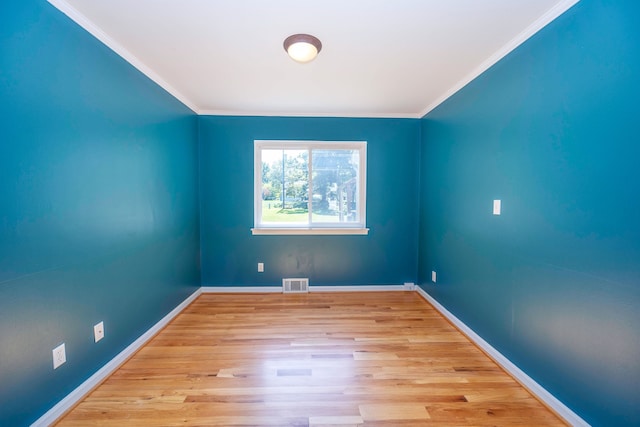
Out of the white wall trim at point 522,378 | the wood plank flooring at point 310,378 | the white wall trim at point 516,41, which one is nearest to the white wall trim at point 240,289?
the wood plank flooring at point 310,378

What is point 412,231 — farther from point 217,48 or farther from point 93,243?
point 93,243

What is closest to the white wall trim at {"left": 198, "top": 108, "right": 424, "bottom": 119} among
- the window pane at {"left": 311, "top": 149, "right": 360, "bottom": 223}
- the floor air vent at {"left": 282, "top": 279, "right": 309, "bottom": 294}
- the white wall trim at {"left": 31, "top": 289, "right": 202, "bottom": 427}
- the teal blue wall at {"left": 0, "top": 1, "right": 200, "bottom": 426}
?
the window pane at {"left": 311, "top": 149, "right": 360, "bottom": 223}

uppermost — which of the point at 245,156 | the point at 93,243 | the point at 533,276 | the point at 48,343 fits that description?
the point at 245,156

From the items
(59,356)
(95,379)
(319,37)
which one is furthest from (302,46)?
(95,379)

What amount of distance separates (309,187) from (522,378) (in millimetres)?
2726

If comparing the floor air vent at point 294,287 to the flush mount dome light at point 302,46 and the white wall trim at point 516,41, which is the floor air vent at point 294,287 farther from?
the white wall trim at point 516,41

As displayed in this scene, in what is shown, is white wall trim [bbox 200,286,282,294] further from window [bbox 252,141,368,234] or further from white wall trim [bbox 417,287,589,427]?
white wall trim [bbox 417,287,589,427]

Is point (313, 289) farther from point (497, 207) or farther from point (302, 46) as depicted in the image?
point (302, 46)

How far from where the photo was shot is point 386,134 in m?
3.46

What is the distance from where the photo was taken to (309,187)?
3.49 m

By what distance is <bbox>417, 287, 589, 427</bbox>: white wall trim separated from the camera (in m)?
1.46

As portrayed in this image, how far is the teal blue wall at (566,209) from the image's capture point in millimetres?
1214

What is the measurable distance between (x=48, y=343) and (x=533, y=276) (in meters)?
2.92

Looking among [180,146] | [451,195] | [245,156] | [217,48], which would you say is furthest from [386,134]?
[180,146]
